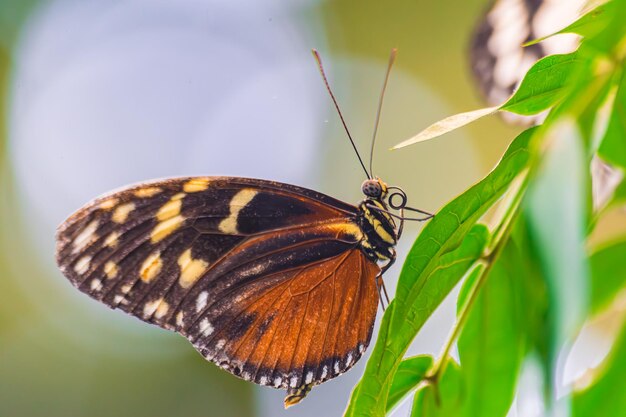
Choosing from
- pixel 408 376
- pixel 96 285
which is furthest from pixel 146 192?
pixel 408 376

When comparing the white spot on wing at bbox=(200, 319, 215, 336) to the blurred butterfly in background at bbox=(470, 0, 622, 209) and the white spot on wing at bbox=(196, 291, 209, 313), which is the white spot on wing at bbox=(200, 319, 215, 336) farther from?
the blurred butterfly in background at bbox=(470, 0, 622, 209)

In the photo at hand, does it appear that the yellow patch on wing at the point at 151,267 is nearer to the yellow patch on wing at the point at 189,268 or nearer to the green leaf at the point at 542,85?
the yellow patch on wing at the point at 189,268

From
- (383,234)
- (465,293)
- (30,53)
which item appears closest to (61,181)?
(30,53)

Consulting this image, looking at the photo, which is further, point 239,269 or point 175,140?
point 175,140

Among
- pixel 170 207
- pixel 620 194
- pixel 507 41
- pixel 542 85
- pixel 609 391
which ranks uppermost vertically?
pixel 507 41

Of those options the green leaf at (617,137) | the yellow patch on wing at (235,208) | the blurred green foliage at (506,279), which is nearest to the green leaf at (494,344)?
the blurred green foliage at (506,279)

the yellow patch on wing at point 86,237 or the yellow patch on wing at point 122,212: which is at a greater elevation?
the yellow patch on wing at point 122,212

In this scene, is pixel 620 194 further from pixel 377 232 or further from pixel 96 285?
pixel 96 285

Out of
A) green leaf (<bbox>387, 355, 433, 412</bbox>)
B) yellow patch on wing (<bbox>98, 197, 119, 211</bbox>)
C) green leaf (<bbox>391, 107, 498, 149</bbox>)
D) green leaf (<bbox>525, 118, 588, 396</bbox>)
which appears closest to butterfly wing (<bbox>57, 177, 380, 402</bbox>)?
yellow patch on wing (<bbox>98, 197, 119, 211</bbox>)
